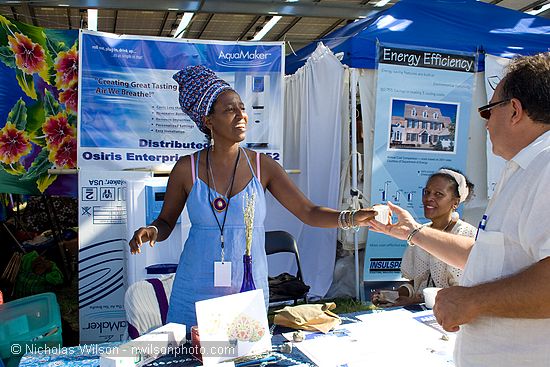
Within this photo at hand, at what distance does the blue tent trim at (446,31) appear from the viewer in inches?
198

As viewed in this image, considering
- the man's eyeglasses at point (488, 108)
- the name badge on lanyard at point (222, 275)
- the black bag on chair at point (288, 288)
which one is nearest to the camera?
the man's eyeglasses at point (488, 108)

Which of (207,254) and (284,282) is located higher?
(207,254)

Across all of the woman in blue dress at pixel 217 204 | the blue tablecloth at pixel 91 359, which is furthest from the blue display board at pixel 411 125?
the blue tablecloth at pixel 91 359

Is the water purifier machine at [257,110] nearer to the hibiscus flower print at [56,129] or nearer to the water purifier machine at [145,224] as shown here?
the water purifier machine at [145,224]

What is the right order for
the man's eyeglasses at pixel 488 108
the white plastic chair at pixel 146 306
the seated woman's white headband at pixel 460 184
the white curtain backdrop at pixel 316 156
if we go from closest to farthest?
the man's eyeglasses at pixel 488 108, the white plastic chair at pixel 146 306, the seated woman's white headband at pixel 460 184, the white curtain backdrop at pixel 316 156

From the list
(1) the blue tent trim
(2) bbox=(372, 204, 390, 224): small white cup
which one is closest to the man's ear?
(2) bbox=(372, 204, 390, 224): small white cup

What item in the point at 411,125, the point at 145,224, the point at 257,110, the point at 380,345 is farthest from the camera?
the point at 411,125

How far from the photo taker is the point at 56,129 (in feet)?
15.7

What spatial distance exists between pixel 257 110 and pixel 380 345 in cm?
352

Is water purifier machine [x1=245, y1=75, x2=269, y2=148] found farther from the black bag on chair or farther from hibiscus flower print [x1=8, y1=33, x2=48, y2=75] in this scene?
hibiscus flower print [x1=8, y1=33, x2=48, y2=75]

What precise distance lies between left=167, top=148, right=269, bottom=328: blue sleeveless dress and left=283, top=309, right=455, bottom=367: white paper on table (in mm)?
311

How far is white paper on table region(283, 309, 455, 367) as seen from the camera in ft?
5.77

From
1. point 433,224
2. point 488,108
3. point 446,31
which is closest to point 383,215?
point 488,108

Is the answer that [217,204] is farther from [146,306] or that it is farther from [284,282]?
[284,282]
